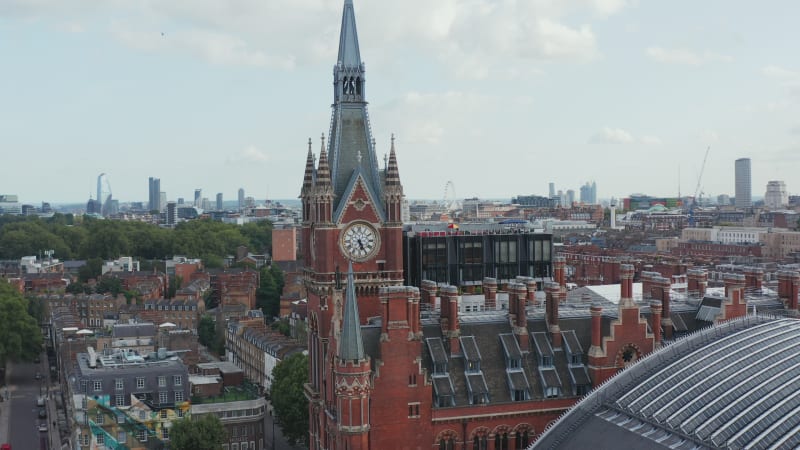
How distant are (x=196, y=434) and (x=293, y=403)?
15.8 meters

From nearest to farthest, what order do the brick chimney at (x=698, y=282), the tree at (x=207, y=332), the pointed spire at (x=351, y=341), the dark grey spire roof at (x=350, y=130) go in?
the pointed spire at (x=351, y=341) → the dark grey spire roof at (x=350, y=130) → the brick chimney at (x=698, y=282) → the tree at (x=207, y=332)

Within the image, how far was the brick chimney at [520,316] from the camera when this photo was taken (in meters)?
63.2

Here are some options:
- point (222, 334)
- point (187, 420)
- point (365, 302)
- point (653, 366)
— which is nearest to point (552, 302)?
point (653, 366)

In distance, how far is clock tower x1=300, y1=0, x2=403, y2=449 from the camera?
216 feet

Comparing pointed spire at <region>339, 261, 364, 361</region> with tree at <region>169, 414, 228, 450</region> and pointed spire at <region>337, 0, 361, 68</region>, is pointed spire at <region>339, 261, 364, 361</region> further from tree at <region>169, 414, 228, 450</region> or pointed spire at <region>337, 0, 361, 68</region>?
tree at <region>169, 414, 228, 450</region>

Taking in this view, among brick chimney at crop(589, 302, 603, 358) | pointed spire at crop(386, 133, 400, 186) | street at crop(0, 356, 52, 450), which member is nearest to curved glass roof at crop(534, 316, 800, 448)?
brick chimney at crop(589, 302, 603, 358)

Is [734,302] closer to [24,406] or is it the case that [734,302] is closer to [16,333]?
[24,406]

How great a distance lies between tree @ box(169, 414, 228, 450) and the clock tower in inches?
990

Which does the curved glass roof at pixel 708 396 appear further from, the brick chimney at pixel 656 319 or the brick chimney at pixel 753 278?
the brick chimney at pixel 753 278

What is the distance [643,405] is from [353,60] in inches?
1442

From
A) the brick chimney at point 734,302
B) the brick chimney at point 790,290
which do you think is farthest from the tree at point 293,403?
the brick chimney at point 790,290

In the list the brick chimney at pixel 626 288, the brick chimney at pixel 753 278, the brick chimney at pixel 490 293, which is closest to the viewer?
the brick chimney at pixel 626 288

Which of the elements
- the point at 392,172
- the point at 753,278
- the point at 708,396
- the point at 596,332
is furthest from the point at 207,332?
the point at 708,396

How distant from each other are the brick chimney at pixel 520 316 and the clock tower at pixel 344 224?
9.53 m
